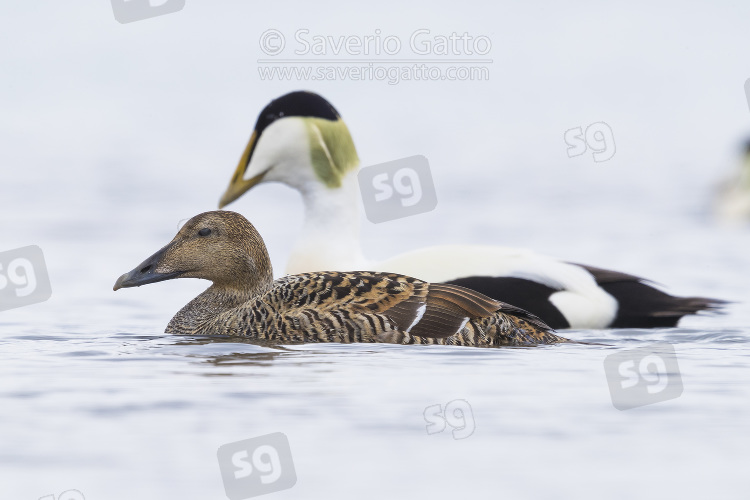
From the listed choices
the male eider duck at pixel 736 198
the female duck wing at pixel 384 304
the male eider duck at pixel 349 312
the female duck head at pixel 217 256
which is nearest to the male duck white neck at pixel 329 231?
the female duck head at pixel 217 256

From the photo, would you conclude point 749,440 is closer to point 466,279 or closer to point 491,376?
point 491,376

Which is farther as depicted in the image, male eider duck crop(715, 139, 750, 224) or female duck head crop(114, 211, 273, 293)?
male eider duck crop(715, 139, 750, 224)

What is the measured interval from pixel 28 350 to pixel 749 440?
3532mm

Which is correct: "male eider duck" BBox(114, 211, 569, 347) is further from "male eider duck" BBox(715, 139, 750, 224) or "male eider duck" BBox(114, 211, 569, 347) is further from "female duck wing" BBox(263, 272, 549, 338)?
"male eider duck" BBox(715, 139, 750, 224)

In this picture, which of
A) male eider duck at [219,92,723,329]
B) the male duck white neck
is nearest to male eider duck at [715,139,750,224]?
male eider duck at [219,92,723,329]

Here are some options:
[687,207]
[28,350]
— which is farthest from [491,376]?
[687,207]

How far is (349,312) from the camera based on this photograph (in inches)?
268

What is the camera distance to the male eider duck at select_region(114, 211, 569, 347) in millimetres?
6770

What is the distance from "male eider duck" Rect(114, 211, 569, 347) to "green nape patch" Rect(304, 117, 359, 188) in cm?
151

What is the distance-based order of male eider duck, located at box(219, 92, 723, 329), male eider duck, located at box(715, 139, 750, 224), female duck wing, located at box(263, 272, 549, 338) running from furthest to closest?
male eider duck, located at box(715, 139, 750, 224) < male eider duck, located at box(219, 92, 723, 329) < female duck wing, located at box(263, 272, 549, 338)

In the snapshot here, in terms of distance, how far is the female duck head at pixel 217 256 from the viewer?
7320 mm

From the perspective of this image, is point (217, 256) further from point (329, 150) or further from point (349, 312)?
point (329, 150)

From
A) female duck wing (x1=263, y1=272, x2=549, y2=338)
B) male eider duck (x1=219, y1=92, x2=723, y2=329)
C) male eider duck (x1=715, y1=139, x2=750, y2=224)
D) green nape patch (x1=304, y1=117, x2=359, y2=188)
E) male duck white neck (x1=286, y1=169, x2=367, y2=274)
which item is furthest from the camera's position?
male eider duck (x1=715, y1=139, x2=750, y2=224)

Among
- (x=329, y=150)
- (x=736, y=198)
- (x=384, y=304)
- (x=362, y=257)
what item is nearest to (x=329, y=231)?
(x=362, y=257)
